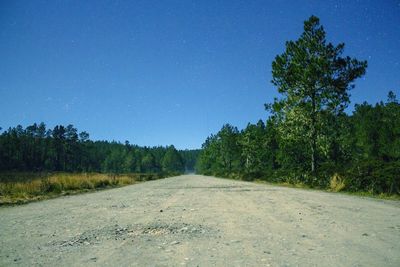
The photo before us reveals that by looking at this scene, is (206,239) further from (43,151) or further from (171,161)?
(171,161)

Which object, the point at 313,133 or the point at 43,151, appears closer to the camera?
the point at 313,133

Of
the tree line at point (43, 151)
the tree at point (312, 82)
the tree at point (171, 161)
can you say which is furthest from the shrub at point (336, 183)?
the tree at point (171, 161)

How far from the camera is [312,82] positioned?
27344 millimetres

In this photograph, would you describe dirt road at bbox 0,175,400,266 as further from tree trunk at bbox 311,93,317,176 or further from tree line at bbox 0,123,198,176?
tree line at bbox 0,123,198,176

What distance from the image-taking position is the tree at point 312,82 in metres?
26.8

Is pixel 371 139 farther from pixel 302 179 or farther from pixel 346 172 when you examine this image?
pixel 346 172

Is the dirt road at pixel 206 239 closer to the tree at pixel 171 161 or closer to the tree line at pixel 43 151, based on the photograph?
the tree line at pixel 43 151

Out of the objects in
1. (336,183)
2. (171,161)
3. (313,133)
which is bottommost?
(336,183)

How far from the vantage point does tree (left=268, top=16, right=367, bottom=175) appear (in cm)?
2683

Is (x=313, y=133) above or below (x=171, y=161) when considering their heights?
below

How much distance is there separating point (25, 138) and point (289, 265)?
468ft

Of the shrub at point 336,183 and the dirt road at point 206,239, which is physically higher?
the shrub at point 336,183

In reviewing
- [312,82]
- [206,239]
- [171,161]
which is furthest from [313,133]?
[171,161]

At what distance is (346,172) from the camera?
2189 centimetres
